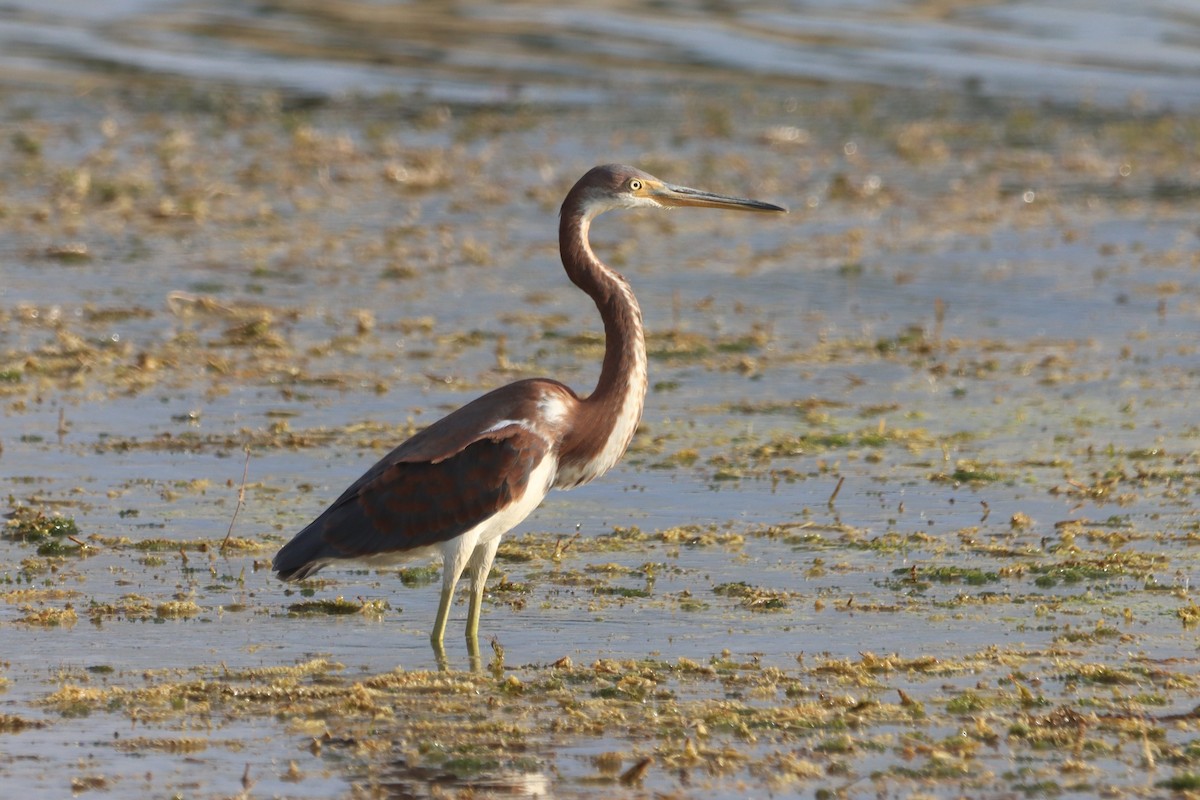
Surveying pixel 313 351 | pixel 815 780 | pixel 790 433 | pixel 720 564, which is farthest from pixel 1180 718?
pixel 313 351

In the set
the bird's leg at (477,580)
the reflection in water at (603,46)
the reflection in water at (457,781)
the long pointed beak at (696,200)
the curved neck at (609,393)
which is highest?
the long pointed beak at (696,200)

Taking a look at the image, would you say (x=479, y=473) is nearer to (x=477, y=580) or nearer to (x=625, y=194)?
(x=477, y=580)

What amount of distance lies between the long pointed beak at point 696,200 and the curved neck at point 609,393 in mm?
631

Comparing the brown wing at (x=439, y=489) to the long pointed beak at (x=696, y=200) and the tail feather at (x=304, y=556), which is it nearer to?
the tail feather at (x=304, y=556)

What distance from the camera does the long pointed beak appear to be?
8.43 meters

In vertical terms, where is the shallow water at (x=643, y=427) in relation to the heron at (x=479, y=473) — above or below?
below

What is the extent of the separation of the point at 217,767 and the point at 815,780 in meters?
1.75

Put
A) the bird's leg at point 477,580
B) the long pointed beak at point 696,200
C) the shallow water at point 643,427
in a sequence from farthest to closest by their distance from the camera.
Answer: the long pointed beak at point 696,200 → the bird's leg at point 477,580 → the shallow water at point 643,427

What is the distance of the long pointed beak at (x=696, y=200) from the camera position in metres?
8.43

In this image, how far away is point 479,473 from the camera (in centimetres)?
739

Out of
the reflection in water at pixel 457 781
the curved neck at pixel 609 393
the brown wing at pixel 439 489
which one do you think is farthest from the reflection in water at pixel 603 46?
the reflection in water at pixel 457 781

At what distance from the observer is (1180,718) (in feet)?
20.8

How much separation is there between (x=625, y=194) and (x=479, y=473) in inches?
60.0

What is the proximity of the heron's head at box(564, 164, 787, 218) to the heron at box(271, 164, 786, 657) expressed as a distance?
0.51 m
